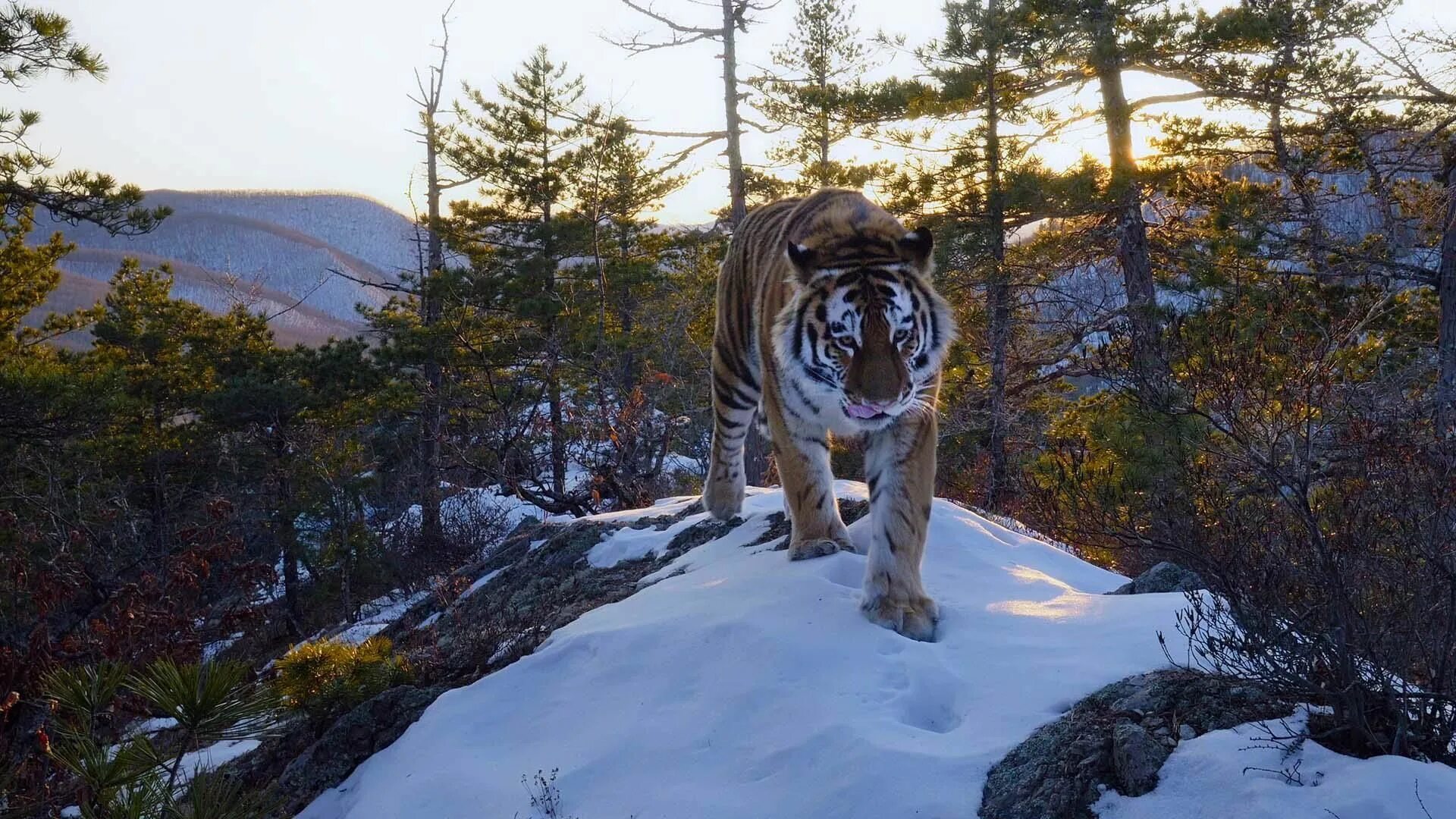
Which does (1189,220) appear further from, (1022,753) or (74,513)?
(74,513)

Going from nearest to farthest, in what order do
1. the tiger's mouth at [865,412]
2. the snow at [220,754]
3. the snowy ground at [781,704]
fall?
the snowy ground at [781,704]
the tiger's mouth at [865,412]
the snow at [220,754]

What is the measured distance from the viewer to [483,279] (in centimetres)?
2578

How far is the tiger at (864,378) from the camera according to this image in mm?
4078

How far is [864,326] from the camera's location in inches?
160

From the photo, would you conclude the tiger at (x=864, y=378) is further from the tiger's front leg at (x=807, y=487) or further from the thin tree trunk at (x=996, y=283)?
the thin tree trunk at (x=996, y=283)

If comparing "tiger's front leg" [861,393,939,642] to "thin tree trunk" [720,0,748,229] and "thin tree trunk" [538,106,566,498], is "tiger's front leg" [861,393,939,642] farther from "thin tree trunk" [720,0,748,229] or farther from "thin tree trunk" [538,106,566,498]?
"thin tree trunk" [720,0,748,229]

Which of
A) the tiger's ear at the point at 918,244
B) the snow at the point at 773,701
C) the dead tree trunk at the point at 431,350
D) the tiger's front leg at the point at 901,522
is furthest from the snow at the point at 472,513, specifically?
the tiger's ear at the point at 918,244

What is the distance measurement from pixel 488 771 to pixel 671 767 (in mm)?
926

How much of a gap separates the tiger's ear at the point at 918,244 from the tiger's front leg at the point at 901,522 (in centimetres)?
77

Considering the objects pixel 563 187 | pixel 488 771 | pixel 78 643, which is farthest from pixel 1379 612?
pixel 563 187

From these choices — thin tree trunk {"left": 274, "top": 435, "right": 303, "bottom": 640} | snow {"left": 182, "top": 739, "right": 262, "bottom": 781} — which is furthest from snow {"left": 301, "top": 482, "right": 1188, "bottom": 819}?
thin tree trunk {"left": 274, "top": 435, "right": 303, "bottom": 640}

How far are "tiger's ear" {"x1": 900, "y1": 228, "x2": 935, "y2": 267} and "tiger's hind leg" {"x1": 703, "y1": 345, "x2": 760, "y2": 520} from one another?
1.97 metres

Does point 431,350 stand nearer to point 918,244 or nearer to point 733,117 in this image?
point 733,117

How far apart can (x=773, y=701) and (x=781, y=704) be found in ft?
0.19
